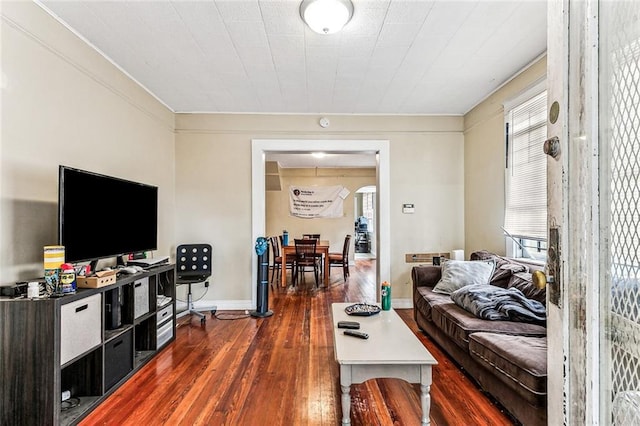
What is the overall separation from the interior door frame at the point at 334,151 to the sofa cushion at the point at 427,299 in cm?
88

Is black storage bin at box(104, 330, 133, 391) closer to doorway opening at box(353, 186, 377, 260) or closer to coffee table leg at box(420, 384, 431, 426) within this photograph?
coffee table leg at box(420, 384, 431, 426)

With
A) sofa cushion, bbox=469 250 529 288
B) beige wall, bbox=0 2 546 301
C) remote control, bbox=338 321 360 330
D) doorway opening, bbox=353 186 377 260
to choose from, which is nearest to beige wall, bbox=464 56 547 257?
beige wall, bbox=0 2 546 301

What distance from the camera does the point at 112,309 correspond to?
238cm

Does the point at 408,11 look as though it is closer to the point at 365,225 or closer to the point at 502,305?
the point at 502,305

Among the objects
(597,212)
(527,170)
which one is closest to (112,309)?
(597,212)

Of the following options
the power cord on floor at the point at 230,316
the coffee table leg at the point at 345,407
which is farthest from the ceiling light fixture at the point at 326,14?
the power cord on floor at the point at 230,316

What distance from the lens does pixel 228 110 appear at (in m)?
4.18

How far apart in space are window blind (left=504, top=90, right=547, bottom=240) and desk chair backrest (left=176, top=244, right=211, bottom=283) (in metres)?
3.45

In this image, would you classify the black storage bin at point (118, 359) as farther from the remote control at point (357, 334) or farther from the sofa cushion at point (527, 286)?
the sofa cushion at point (527, 286)

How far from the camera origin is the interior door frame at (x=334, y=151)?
4.27 metres

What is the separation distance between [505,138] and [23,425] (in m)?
4.35

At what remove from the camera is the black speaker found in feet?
7.79

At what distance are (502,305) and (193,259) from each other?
337 cm

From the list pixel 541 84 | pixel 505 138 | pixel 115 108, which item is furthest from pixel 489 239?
pixel 115 108
